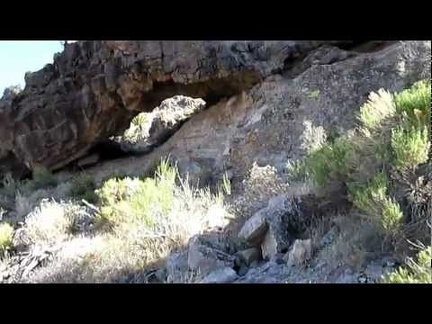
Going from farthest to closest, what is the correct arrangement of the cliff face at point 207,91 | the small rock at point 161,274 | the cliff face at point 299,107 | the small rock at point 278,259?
the cliff face at point 207,91
the cliff face at point 299,107
the small rock at point 161,274
the small rock at point 278,259

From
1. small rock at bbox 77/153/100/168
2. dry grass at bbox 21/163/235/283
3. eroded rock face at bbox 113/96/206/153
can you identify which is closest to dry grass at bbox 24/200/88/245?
dry grass at bbox 21/163/235/283

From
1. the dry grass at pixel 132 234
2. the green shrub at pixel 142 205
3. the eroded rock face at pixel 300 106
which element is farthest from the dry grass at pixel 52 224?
the eroded rock face at pixel 300 106

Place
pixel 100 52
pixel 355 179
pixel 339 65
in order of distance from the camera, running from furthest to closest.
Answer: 1. pixel 100 52
2. pixel 339 65
3. pixel 355 179

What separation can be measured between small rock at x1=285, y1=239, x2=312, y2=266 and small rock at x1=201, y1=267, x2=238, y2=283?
0.38 meters

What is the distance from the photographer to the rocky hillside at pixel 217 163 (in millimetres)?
3639

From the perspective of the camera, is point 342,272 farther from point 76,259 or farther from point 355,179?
point 76,259

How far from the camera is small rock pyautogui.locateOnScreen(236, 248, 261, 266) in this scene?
4.09 metres

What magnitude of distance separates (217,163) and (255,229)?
475 centimetres

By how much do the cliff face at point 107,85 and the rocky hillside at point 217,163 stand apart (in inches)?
1.0

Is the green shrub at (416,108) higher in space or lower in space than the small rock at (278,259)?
higher

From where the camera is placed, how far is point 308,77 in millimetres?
8609

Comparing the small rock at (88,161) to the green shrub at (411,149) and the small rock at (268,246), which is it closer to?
the small rock at (268,246)
